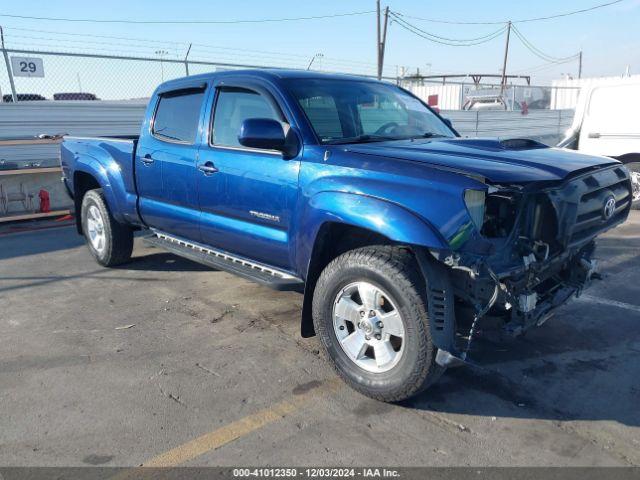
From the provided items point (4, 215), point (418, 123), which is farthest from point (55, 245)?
point (418, 123)

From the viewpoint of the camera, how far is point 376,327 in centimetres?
328

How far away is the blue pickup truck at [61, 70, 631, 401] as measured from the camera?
2.96 metres

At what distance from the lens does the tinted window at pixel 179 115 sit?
4711 mm

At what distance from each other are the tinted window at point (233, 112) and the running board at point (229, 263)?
911mm

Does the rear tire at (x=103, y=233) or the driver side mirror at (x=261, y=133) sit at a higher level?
the driver side mirror at (x=261, y=133)

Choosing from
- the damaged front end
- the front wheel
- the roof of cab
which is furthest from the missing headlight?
the front wheel

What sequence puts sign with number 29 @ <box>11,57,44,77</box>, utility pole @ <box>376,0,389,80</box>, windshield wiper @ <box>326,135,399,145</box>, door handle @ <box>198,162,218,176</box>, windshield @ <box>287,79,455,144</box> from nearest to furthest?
windshield wiper @ <box>326,135,399,145</box>
windshield @ <box>287,79,455,144</box>
door handle @ <box>198,162,218,176</box>
sign with number 29 @ <box>11,57,44,77</box>
utility pole @ <box>376,0,389,80</box>

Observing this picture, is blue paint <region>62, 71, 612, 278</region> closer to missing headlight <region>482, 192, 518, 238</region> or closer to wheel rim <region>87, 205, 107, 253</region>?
missing headlight <region>482, 192, 518, 238</region>

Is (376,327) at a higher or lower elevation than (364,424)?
higher

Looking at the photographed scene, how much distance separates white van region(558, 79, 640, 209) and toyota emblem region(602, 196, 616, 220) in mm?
5714

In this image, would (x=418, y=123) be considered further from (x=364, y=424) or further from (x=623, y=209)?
(x=364, y=424)

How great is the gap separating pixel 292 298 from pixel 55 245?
4045 millimetres

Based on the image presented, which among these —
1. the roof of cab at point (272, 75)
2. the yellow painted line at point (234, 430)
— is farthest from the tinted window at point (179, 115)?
the yellow painted line at point (234, 430)

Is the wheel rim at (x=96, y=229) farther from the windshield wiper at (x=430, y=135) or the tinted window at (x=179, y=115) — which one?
the windshield wiper at (x=430, y=135)
